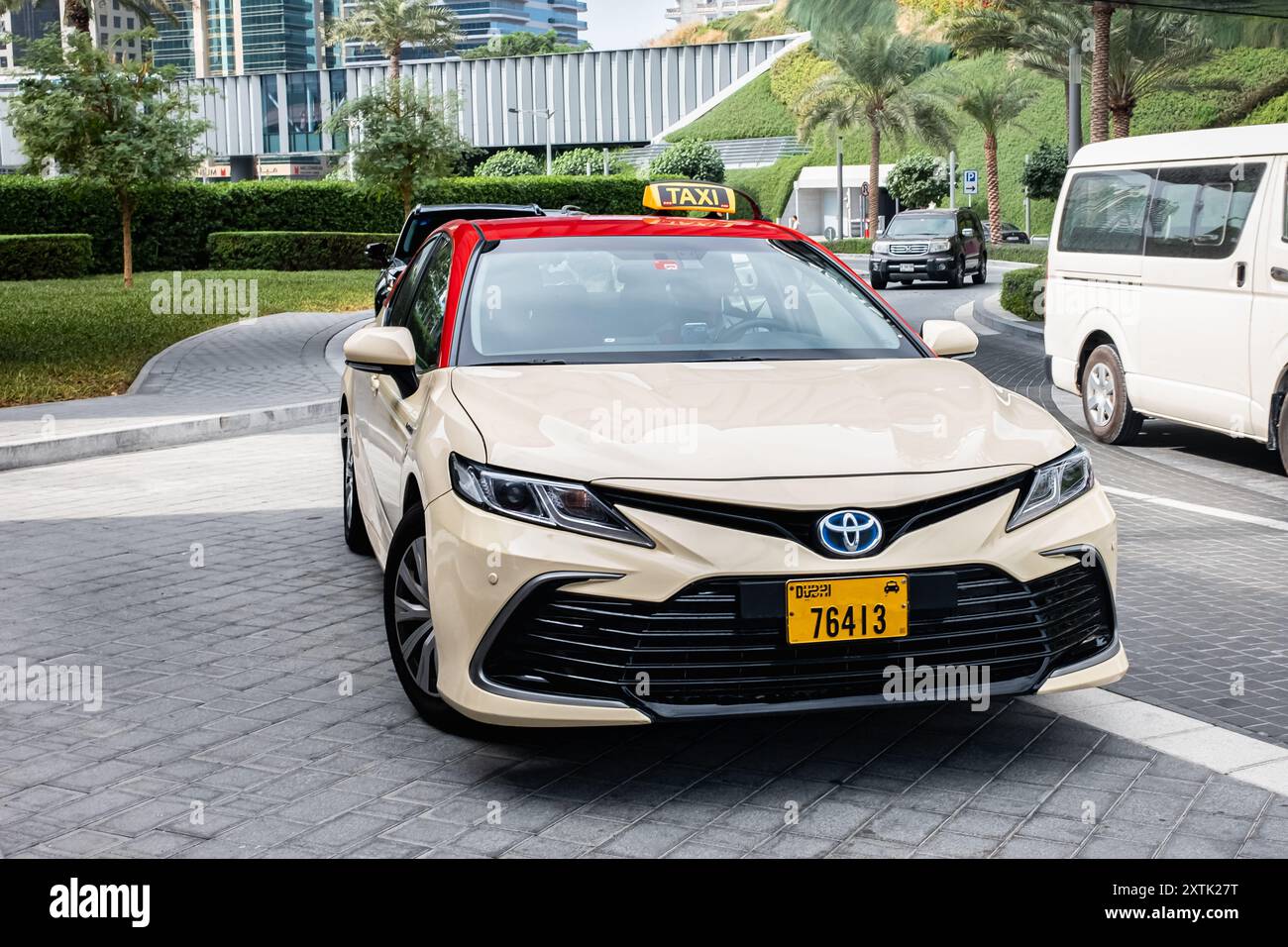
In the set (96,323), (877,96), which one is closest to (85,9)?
(96,323)

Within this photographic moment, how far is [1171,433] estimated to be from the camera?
1219 cm

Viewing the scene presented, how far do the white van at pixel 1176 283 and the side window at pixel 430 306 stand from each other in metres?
5.67

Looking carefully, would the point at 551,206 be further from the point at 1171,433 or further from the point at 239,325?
the point at 1171,433

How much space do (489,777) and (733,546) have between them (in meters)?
1.09

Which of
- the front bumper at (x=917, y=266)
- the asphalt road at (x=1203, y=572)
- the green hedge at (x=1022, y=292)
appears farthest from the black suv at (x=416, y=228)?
the front bumper at (x=917, y=266)

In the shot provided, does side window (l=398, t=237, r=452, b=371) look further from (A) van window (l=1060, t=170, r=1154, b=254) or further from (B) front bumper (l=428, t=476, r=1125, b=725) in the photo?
(A) van window (l=1060, t=170, r=1154, b=254)

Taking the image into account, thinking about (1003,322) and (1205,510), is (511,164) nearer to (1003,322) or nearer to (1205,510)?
(1003,322)

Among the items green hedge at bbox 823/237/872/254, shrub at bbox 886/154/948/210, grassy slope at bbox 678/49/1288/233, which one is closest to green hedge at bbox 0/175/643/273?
green hedge at bbox 823/237/872/254

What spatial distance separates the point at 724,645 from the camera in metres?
4.01

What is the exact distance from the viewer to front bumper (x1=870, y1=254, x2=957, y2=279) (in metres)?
34.5

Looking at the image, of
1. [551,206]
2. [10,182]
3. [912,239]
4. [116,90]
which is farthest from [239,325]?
[551,206]
